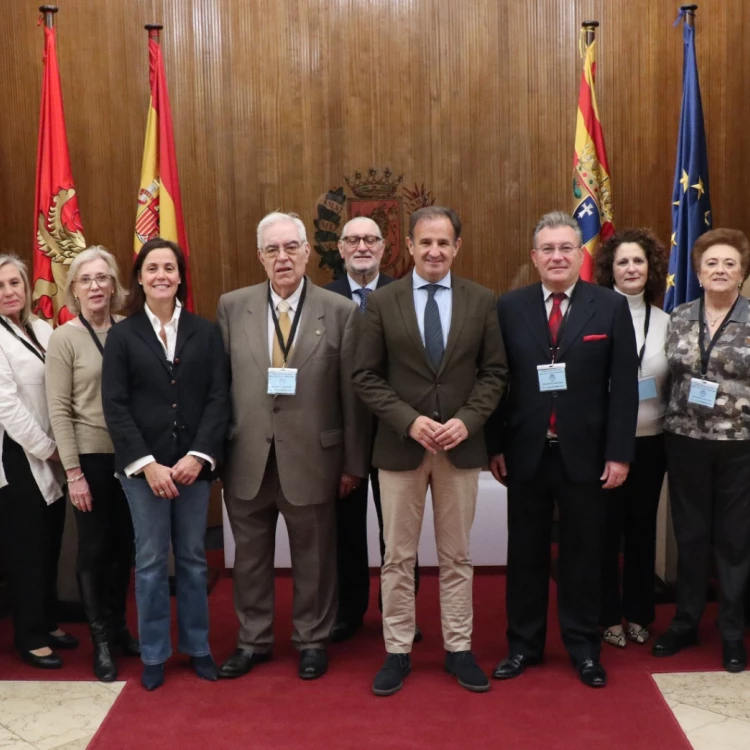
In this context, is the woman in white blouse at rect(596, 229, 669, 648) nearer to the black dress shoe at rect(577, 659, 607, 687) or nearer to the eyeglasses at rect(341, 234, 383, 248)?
the black dress shoe at rect(577, 659, 607, 687)

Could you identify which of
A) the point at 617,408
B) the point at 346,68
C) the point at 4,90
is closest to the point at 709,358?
the point at 617,408

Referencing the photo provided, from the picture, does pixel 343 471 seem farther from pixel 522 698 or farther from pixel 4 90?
pixel 4 90

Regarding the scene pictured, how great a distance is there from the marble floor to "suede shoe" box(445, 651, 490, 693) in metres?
0.61

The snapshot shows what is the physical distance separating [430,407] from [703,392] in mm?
991

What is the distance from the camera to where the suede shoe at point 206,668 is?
10.4ft

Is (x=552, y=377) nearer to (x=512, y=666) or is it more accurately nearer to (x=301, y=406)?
(x=301, y=406)

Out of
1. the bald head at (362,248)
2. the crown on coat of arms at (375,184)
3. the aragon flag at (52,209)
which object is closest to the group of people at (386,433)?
the bald head at (362,248)

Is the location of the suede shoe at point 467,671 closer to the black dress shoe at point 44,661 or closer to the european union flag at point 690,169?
the black dress shoe at point 44,661

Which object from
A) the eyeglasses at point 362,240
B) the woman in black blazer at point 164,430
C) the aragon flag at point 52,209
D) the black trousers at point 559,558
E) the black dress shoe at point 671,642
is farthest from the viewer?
the aragon flag at point 52,209

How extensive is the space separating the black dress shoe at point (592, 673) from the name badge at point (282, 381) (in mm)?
1405

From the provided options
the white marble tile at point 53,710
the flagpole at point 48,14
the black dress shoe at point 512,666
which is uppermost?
the flagpole at point 48,14

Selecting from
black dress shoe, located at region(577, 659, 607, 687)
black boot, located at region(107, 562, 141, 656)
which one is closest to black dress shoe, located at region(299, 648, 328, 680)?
black boot, located at region(107, 562, 141, 656)

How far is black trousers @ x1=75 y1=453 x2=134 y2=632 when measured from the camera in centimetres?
319

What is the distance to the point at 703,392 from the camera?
123 inches
